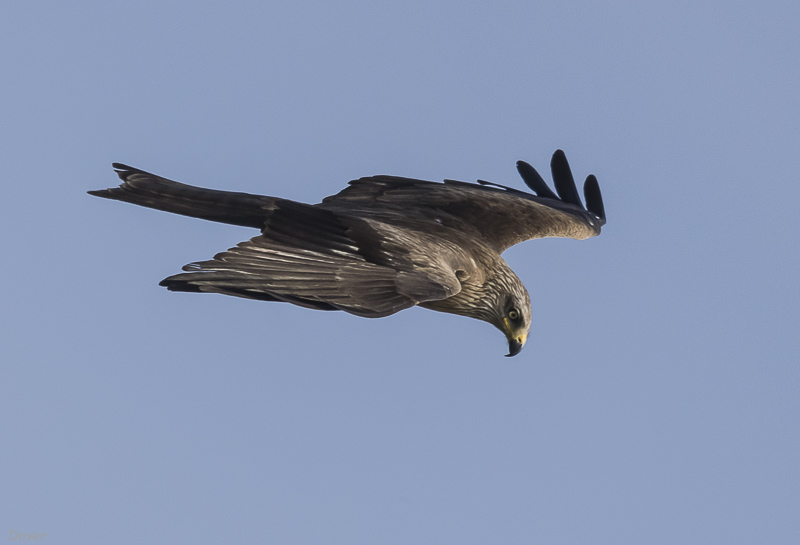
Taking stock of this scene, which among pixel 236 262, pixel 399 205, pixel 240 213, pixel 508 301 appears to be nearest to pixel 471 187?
pixel 399 205

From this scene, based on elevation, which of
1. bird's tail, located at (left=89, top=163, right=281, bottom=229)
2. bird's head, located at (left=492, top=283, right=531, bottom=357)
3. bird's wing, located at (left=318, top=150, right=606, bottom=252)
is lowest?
bird's head, located at (left=492, top=283, right=531, bottom=357)

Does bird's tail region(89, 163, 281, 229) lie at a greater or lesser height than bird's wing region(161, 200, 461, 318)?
greater

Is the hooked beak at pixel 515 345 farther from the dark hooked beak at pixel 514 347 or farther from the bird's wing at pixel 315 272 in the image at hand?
the bird's wing at pixel 315 272

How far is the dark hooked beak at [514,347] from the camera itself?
389 inches

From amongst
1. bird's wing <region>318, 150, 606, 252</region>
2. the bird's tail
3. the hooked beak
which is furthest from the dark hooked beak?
the bird's tail

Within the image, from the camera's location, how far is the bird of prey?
314 inches

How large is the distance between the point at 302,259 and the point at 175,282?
94 cm

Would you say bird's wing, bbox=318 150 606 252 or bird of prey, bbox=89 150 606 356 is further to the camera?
bird's wing, bbox=318 150 606 252

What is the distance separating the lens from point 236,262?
8.06 meters

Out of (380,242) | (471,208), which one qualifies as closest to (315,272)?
(380,242)

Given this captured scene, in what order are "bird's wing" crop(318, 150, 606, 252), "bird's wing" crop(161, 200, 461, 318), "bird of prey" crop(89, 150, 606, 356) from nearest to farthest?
"bird's wing" crop(161, 200, 461, 318)
"bird of prey" crop(89, 150, 606, 356)
"bird's wing" crop(318, 150, 606, 252)

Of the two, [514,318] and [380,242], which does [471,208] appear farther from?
[380,242]

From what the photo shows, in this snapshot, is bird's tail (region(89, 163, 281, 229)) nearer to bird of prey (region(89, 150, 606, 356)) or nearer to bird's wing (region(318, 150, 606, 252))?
bird of prey (region(89, 150, 606, 356))

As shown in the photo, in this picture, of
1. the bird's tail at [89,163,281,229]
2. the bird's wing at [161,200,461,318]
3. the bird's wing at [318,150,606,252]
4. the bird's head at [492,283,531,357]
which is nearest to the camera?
the bird's wing at [161,200,461,318]
